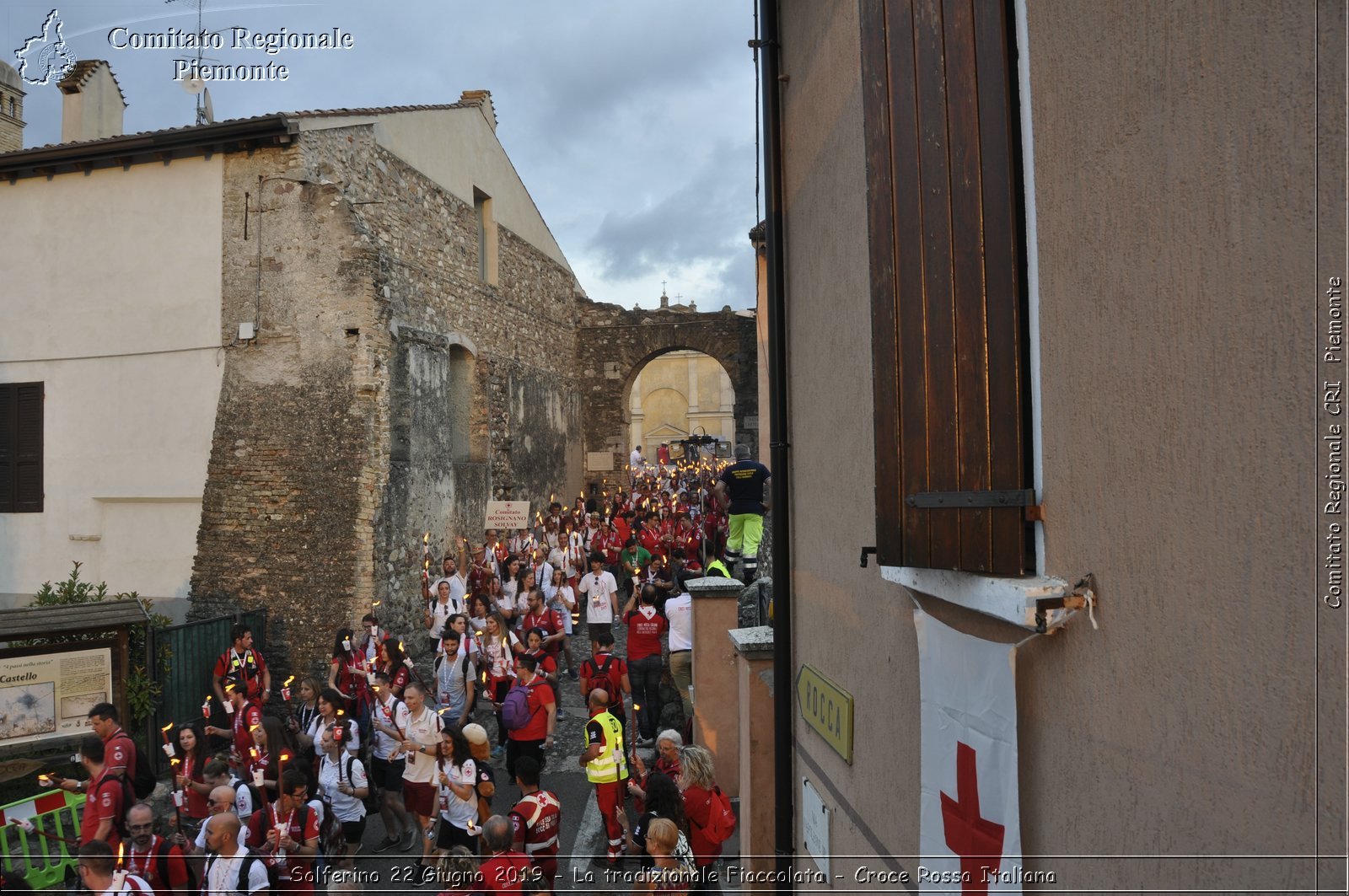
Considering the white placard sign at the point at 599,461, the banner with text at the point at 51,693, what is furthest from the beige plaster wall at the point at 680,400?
the banner with text at the point at 51,693

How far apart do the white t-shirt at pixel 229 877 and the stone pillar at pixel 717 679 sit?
3840 mm

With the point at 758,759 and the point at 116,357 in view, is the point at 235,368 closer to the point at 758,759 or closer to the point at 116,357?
the point at 116,357

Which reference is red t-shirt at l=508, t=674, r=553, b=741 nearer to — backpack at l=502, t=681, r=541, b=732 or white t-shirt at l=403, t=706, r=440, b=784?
backpack at l=502, t=681, r=541, b=732

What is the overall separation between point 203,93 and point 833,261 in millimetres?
15682

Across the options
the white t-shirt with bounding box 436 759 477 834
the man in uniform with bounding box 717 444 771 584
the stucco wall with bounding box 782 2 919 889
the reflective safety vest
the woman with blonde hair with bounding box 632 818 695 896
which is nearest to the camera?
the stucco wall with bounding box 782 2 919 889

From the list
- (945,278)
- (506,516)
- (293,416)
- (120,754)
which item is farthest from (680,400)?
(945,278)

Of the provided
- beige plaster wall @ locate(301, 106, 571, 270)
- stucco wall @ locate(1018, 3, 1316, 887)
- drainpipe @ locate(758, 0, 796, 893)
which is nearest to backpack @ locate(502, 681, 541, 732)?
drainpipe @ locate(758, 0, 796, 893)

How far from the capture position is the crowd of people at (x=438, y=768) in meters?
5.30

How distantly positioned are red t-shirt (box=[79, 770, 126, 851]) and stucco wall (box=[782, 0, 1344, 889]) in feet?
20.3

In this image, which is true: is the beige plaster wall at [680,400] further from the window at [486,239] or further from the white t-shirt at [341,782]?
the white t-shirt at [341,782]

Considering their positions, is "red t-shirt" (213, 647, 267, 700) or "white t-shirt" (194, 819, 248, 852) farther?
"red t-shirt" (213, 647, 267, 700)

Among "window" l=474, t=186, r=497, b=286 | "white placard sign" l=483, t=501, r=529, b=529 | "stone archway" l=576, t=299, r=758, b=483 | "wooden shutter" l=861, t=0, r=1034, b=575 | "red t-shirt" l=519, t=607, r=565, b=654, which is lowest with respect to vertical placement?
"red t-shirt" l=519, t=607, r=565, b=654

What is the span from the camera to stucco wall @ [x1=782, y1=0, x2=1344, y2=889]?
141 centimetres

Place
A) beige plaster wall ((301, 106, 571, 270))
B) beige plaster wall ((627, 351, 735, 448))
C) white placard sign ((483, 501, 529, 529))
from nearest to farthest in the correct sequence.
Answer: beige plaster wall ((301, 106, 571, 270))
white placard sign ((483, 501, 529, 529))
beige plaster wall ((627, 351, 735, 448))
